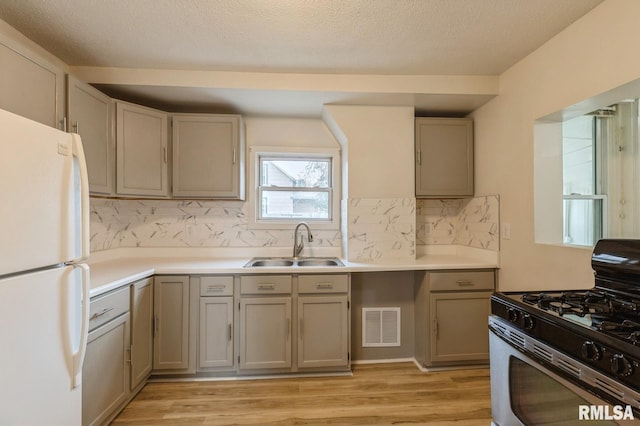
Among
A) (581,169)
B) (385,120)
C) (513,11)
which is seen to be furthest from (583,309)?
(385,120)

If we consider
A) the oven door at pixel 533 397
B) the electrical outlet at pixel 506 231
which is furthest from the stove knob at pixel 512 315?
the electrical outlet at pixel 506 231

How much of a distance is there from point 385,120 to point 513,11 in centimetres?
112

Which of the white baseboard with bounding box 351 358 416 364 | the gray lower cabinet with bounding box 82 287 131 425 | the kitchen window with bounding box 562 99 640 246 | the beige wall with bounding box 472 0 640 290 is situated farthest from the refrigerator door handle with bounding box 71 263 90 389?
the kitchen window with bounding box 562 99 640 246

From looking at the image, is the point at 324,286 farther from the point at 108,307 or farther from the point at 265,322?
the point at 108,307

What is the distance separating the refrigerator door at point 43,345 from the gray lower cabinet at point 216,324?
3.01 feet

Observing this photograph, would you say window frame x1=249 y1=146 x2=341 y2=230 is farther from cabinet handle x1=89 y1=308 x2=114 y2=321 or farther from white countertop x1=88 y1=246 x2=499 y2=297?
cabinet handle x1=89 y1=308 x2=114 y2=321

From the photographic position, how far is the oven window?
1001 mm

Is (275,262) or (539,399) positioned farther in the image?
(275,262)

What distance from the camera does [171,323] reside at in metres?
2.13

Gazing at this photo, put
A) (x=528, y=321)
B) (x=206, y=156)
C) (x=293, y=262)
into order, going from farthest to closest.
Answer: (x=293, y=262) → (x=206, y=156) → (x=528, y=321)

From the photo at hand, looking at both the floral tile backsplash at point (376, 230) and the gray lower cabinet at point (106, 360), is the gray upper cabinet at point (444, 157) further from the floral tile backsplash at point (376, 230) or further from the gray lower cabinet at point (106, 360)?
the gray lower cabinet at point (106, 360)

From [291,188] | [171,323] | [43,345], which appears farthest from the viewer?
[291,188]

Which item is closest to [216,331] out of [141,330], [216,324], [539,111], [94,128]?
[216,324]

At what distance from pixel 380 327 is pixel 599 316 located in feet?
5.52
